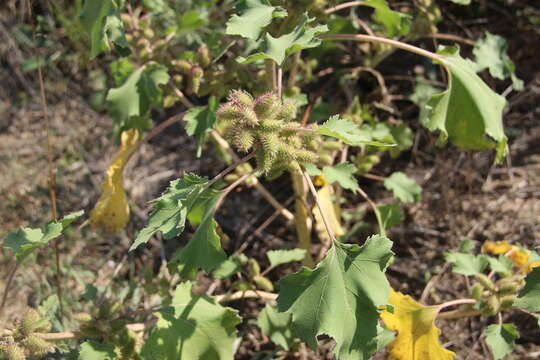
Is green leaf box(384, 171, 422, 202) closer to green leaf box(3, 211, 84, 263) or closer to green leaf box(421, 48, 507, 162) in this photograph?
green leaf box(421, 48, 507, 162)

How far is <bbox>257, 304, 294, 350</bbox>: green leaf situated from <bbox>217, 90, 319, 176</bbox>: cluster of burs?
2.14ft

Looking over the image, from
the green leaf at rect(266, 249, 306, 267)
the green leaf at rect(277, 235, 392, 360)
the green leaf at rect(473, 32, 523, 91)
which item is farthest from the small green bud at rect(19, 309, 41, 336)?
the green leaf at rect(473, 32, 523, 91)

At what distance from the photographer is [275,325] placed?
6.07ft

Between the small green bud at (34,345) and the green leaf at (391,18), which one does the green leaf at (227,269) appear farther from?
the green leaf at (391,18)

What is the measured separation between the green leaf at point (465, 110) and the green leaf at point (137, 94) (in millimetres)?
986

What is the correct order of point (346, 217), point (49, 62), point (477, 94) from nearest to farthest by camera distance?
point (477, 94) → point (346, 217) → point (49, 62)

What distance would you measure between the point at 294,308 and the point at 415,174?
4.61ft

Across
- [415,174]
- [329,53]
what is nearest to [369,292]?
[415,174]

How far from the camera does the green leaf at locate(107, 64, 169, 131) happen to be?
190 centimetres

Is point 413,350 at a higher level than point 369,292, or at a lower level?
lower

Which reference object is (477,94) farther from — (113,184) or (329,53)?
(113,184)

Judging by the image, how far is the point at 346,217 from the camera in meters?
2.36

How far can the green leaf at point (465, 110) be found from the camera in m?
1.63

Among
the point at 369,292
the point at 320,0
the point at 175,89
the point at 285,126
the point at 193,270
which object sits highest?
the point at 320,0
